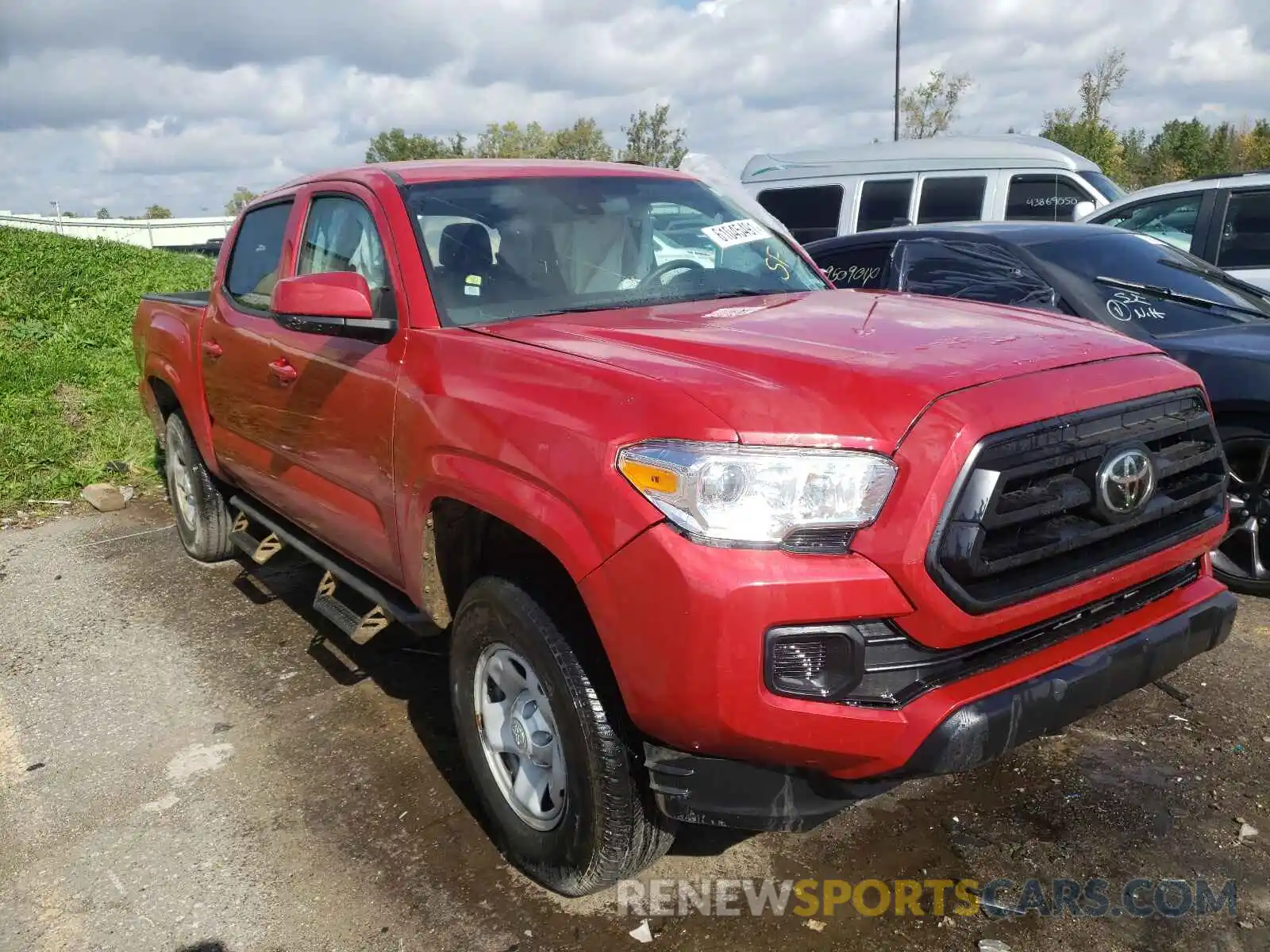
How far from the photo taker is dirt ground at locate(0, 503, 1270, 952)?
2645 mm

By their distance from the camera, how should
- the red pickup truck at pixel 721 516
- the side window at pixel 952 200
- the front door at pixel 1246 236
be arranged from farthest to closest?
the side window at pixel 952 200
the front door at pixel 1246 236
the red pickup truck at pixel 721 516

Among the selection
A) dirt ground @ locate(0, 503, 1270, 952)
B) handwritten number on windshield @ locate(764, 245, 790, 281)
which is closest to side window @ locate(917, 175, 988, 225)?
dirt ground @ locate(0, 503, 1270, 952)

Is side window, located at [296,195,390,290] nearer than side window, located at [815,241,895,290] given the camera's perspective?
Yes

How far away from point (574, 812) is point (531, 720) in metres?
0.30

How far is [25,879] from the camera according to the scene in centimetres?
300

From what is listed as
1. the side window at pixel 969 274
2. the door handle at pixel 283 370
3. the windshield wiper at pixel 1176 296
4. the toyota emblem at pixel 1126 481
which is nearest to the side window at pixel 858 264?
the side window at pixel 969 274

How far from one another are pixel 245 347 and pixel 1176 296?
4216mm

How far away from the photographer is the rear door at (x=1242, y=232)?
7027 millimetres

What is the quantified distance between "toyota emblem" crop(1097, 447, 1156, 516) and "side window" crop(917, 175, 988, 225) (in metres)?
9.07

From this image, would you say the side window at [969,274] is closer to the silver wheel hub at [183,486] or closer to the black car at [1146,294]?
the black car at [1146,294]

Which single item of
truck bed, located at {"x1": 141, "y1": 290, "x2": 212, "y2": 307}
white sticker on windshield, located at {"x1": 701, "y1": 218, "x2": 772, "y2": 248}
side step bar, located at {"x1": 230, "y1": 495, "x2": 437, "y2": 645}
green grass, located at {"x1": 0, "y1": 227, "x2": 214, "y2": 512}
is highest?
white sticker on windshield, located at {"x1": 701, "y1": 218, "x2": 772, "y2": 248}

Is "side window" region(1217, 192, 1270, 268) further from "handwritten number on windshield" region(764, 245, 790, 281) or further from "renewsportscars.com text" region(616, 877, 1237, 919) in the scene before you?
"renewsportscars.com text" region(616, 877, 1237, 919)

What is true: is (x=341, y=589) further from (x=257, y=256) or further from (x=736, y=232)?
(x=736, y=232)

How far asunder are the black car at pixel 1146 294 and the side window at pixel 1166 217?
7.31 ft
